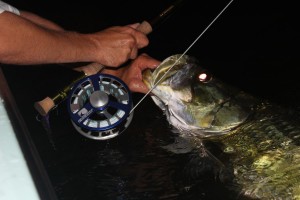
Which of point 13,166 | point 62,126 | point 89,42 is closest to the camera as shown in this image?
point 13,166

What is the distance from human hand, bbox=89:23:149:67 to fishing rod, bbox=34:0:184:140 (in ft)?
0.38

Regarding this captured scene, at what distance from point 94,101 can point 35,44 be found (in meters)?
0.49

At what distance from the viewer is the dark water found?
3.03 m

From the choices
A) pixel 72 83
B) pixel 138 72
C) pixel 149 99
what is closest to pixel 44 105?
pixel 72 83

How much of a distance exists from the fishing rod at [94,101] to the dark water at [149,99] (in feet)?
1.03

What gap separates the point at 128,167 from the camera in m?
3.18

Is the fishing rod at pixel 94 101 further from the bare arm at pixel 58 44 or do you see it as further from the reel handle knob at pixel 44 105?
the bare arm at pixel 58 44

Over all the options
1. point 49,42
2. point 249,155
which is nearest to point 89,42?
point 49,42

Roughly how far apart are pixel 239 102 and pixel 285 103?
1660mm

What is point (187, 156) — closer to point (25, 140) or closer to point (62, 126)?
point (62, 126)

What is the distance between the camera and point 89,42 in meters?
2.32

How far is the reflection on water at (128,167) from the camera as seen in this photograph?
2.99 meters

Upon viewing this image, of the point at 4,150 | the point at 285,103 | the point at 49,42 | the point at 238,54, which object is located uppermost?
the point at 238,54

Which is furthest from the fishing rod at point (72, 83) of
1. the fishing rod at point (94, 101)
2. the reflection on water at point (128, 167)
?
the reflection on water at point (128, 167)
